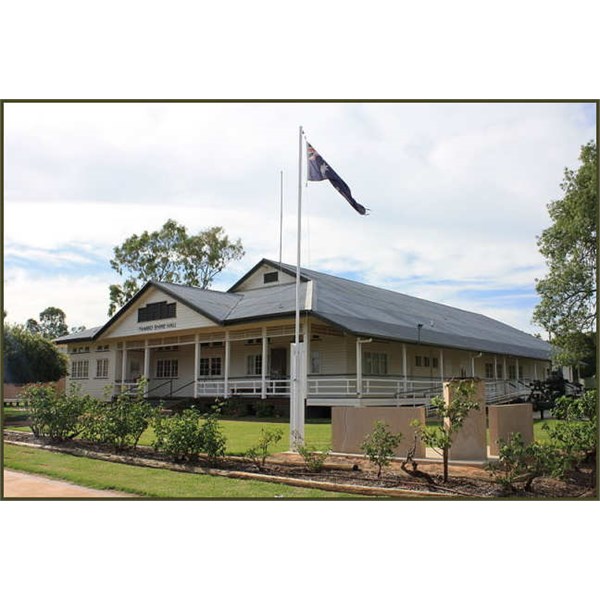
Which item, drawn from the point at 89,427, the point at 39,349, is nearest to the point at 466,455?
the point at 89,427

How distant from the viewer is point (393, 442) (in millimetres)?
9445

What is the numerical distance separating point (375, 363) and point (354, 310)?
3.76 m

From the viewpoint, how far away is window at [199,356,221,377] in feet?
103

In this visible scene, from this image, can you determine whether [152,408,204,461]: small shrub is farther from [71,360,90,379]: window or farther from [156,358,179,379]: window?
[71,360,90,379]: window

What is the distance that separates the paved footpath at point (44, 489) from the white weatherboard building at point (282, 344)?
42.0 feet

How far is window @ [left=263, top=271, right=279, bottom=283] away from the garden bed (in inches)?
810

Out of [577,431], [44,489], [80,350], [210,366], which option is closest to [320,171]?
[577,431]

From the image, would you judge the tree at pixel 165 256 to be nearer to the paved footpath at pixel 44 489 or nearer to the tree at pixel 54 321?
the tree at pixel 54 321

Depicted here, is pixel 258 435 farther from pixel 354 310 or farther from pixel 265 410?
pixel 354 310

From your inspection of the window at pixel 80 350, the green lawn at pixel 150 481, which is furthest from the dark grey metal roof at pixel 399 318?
the window at pixel 80 350

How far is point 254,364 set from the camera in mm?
29375

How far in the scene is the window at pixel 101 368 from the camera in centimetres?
3378
